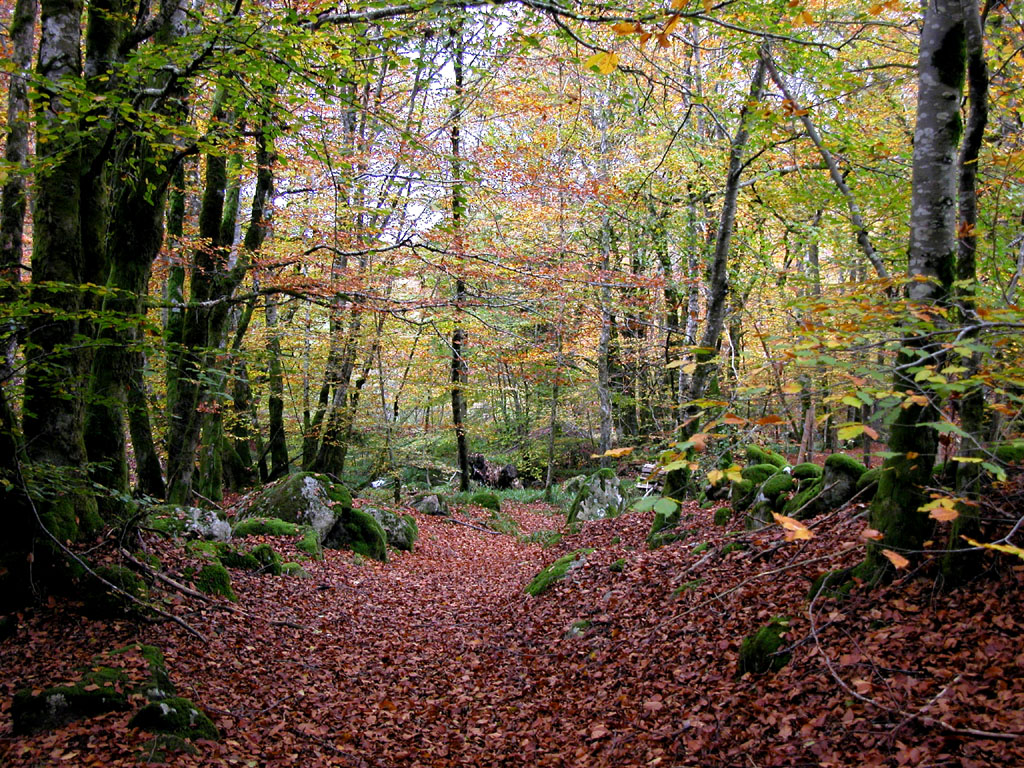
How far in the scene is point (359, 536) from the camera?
36.1ft

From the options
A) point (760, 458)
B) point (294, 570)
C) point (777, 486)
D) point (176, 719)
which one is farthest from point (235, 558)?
point (760, 458)

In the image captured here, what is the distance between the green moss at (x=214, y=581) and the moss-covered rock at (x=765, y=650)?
545 cm

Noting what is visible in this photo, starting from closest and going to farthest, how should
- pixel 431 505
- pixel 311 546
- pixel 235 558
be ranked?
pixel 235 558
pixel 311 546
pixel 431 505

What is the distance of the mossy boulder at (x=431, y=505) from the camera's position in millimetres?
15258

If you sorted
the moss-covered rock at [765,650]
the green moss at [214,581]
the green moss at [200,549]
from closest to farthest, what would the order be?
the moss-covered rock at [765,650] < the green moss at [214,581] < the green moss at [200,549]

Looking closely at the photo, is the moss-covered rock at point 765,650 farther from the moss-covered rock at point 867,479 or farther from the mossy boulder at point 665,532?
the mossy boulder at point 665,532

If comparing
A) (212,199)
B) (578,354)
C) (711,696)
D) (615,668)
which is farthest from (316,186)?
(711,696)

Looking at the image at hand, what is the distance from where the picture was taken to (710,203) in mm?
14078

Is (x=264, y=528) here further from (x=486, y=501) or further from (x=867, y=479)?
(x=867, y=479)

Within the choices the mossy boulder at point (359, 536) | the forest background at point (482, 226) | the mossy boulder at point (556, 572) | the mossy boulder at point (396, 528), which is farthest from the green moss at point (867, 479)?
the mossy boulder at point (396, 528)

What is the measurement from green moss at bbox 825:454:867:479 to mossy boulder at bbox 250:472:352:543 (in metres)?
8.08

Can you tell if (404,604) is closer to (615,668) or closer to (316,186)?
(615,668)

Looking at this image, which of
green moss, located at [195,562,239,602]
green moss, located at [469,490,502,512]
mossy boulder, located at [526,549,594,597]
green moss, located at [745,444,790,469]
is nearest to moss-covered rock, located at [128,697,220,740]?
green moss, located at [195,562,239,602]

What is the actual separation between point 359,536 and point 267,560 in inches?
107
